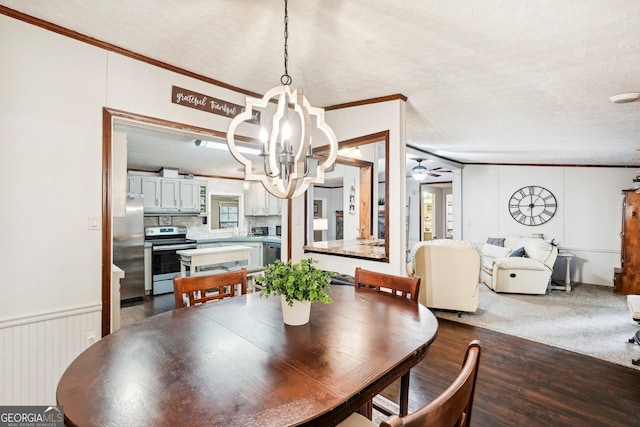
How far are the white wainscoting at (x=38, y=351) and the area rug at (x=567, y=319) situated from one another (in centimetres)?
384

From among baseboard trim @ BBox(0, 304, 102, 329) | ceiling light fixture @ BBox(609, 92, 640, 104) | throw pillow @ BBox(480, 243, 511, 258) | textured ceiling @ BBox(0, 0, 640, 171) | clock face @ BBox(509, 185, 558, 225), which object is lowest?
throw pillow @ BBox(480, 243, 511, 258)

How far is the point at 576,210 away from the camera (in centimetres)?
610

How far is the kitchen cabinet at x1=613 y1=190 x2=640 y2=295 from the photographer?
4996mm

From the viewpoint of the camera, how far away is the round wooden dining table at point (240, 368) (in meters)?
0.81

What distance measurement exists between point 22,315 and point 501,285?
596 centimetres

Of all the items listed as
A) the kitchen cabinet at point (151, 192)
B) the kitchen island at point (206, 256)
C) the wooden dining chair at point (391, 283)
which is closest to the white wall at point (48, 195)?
the wooden dining chair at point (391, 283)

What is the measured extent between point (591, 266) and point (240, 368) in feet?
24.6

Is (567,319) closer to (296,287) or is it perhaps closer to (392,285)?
(392,285)

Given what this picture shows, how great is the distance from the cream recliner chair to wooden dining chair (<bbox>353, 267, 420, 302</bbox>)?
6.33 feet

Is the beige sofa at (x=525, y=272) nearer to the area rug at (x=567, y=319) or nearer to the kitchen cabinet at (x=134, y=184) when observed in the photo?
the area rug at (x=567, y=319)

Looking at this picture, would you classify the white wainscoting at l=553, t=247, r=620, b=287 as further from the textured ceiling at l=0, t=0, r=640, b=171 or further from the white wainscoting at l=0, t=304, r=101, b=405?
the white wainscoting at l=0, t=304, r=101, b=405

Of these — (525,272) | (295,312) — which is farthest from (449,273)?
(295,312)

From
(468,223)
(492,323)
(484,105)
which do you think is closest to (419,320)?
(484,105)

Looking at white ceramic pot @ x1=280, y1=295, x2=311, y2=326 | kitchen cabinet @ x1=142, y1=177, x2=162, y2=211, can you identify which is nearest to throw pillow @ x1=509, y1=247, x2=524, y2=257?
white ceramic pot @ x1=280, y1=295, x2=311, y2=326
